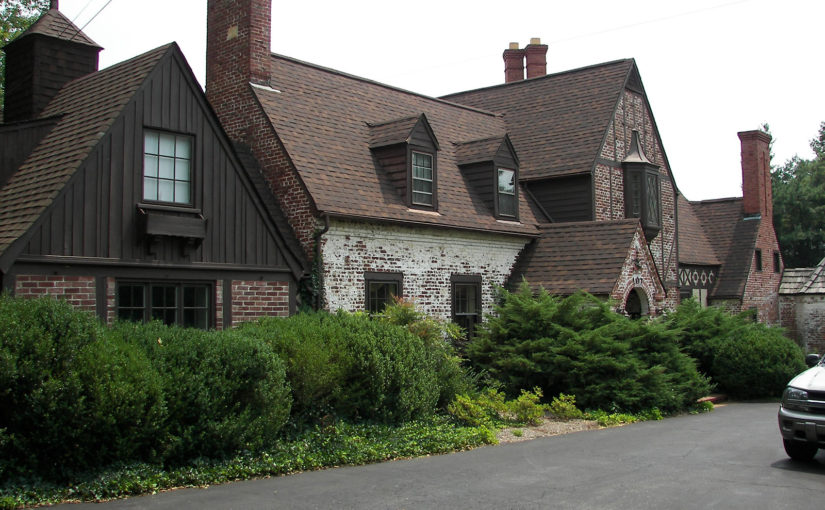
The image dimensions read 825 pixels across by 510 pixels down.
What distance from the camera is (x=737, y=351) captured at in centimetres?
1984

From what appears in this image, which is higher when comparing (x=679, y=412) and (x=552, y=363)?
(x=552, y=363)

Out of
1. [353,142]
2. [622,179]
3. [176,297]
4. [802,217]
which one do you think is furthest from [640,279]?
[802,217]

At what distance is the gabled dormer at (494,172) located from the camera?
2198 cm

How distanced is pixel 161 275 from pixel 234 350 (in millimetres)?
4731

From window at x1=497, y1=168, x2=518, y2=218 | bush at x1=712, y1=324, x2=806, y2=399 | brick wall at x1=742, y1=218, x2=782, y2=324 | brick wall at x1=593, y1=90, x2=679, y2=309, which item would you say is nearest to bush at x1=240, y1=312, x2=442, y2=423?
window at x1=497, y1=168, x2=518, y2=218

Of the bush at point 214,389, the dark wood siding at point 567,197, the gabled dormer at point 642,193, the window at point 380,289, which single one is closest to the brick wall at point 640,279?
the dark wood siding at point 567,197

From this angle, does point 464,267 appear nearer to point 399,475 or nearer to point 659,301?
point 659,301

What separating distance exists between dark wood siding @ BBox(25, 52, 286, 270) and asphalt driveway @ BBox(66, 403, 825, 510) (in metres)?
5.83

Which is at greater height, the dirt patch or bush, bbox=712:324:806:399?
bush, bbox=712:324:806:399

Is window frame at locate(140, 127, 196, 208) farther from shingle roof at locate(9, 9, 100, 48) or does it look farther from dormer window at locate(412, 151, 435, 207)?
dormer window at locate(412, 151, 435, 207)

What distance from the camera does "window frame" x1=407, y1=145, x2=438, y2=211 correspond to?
1947 centimetres

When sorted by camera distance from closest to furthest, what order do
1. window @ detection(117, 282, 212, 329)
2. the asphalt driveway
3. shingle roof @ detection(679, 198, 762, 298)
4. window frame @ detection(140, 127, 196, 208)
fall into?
the asphalt driveway → window @ detection(117, 282, 212, 329) → window frame @ detection(140, 127, 196, 208) → shingle roof @ detection(679, 198, 762, 298)

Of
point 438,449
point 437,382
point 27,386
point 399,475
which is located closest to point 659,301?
point 437,382

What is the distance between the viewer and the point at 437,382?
540 inches
